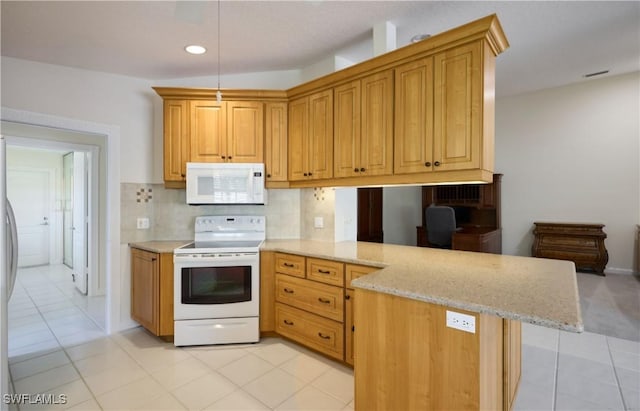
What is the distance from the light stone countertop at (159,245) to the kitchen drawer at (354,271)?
1.56 metres

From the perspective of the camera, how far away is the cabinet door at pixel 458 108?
2006 millimetres

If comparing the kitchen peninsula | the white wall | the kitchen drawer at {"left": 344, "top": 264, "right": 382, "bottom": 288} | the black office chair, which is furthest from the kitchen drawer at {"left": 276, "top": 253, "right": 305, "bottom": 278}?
the white wall

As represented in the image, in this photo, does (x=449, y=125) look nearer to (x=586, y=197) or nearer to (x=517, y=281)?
(x=517, y=281)

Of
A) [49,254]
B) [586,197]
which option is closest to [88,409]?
[49,254]

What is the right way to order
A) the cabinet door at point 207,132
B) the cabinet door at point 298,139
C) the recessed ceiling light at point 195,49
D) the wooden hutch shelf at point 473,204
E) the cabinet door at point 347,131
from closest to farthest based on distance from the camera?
the cabinet door at point 347,131 → the recessed ceiling light at point 195,49 → the cabinet door at point 298,139 → the cabinet door at point 207,132 → the wooden hutch shelf at point 473,204

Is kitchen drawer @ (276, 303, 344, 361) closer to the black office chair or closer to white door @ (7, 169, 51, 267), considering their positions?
the black office chair

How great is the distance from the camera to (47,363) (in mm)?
2490

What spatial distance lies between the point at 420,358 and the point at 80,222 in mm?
5214

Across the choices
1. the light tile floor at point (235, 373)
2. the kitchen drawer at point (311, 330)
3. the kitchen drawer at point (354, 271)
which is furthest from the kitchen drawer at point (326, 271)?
the light tile floor at point (235, 373)

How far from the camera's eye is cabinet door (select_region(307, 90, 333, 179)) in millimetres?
2785

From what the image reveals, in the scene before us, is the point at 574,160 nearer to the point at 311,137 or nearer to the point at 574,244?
the point at 574,244

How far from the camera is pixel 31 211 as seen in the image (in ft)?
20.5

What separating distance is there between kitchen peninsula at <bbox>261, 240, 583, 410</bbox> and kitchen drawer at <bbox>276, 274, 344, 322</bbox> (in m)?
0.75

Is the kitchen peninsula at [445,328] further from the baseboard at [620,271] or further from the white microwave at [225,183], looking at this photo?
the baseboard at [620,271]
